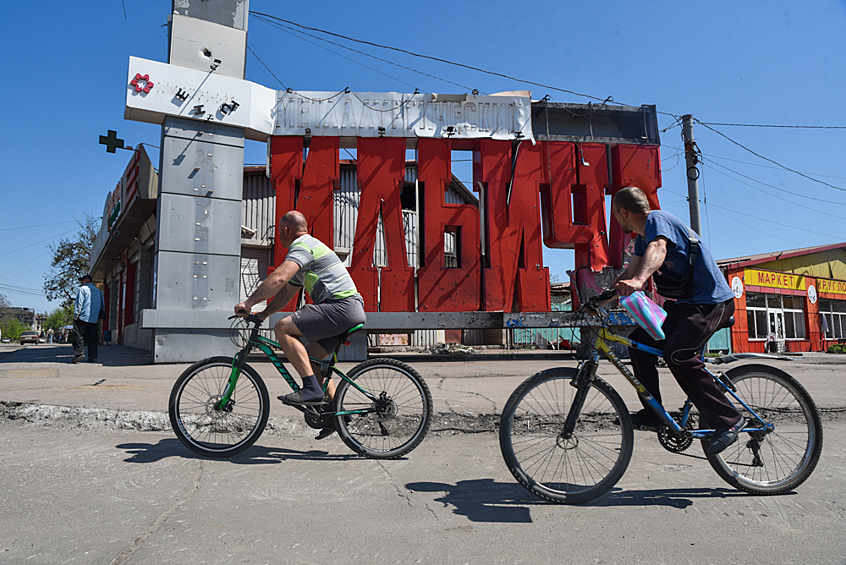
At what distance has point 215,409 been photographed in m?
3.90

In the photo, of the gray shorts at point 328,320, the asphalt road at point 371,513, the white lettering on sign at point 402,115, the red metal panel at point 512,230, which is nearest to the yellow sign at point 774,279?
the red metal panel at point 512,230

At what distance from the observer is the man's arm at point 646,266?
2.78 metres

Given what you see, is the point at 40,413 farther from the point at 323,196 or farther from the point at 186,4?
the point at 186,4

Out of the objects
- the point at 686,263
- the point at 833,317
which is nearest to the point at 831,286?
the point at 833,317

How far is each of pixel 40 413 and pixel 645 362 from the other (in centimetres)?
513

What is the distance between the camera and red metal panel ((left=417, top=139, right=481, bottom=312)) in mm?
12141

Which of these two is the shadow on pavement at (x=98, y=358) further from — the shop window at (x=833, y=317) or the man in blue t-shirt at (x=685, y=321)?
the shop window at (x=833, y=317)

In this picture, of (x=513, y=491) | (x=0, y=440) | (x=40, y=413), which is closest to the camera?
(x=513, y=491)

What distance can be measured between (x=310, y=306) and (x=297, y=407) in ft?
2.38

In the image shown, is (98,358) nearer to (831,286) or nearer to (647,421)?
(647,421)

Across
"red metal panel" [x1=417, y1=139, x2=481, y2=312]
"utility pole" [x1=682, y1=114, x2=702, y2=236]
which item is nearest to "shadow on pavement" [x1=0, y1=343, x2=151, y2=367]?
"red metal panel" [x1=417, y1=139, x2=481, y2=312]

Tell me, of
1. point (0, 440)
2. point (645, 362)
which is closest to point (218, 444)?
Answer: point (0, 440)

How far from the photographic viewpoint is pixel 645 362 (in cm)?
318

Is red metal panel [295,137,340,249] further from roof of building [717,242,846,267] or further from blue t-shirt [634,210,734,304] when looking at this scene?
roof of building [717,242,846,267]
